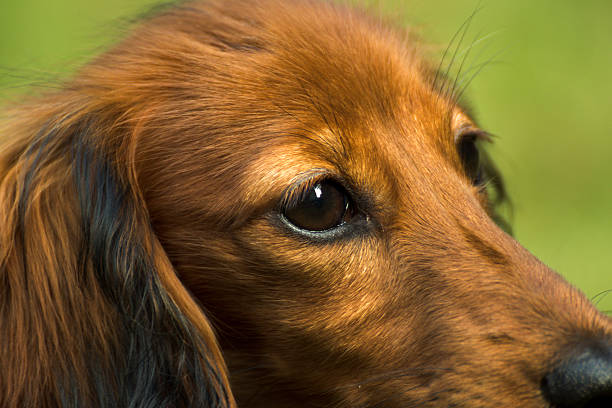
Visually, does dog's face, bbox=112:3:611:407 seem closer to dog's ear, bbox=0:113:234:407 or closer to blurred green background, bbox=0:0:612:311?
dog's ear, bbox=0:113:234:407

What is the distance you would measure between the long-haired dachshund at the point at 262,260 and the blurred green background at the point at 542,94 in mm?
4065

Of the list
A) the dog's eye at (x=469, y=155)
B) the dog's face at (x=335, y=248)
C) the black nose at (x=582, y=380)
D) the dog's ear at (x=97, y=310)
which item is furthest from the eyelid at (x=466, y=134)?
the dog's ear at (x=97, y=310)

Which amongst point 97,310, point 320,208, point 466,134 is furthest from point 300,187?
point 466,134

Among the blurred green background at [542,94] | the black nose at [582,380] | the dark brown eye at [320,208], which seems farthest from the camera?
the blurred green background at [542,94]

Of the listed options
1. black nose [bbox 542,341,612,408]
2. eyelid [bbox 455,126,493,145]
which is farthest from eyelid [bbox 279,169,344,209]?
A: black nose [bbox 542,341,612,408]

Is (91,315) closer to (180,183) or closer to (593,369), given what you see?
(180,183)

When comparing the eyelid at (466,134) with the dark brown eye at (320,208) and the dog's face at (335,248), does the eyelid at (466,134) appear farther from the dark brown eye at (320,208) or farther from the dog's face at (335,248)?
the dark brown eye at (320,208)

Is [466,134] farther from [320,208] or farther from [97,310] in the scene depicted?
[97,310]

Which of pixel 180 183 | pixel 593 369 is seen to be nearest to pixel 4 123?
pixel 180 183

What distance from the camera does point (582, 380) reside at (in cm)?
258

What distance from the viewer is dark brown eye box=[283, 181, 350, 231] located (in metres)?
2.92

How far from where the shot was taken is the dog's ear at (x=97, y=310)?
2836mm

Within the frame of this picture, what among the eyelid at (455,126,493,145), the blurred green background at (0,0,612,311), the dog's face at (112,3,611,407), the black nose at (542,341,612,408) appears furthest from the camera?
the blurred green background at (0,0,612,311)

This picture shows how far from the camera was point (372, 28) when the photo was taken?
356cm
